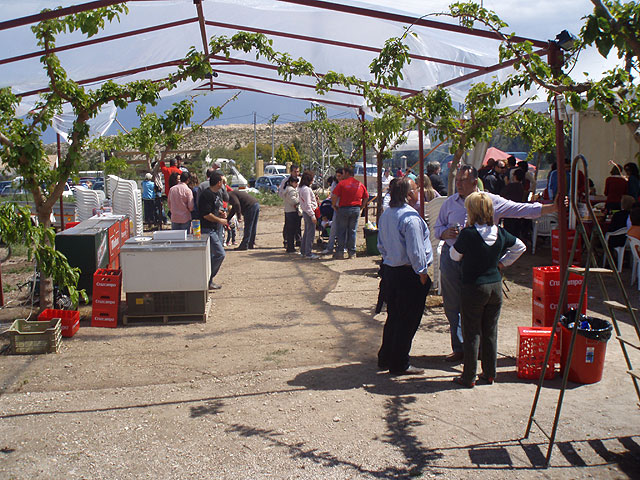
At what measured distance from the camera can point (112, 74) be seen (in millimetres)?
10469

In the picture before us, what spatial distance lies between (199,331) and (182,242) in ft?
4.03

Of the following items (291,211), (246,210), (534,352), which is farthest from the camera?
(246,210)

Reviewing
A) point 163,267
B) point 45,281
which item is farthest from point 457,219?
point 45,281

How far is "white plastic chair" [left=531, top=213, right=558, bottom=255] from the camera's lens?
12719mm

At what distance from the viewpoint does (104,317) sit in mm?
7785

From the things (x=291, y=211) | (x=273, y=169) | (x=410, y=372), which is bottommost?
(x=410, y=372)

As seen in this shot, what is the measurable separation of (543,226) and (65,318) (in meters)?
9.52

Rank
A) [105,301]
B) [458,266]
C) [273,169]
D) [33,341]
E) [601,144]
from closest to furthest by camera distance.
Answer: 1. [458,266]
2. [33,341]
3. [105,301]
4. [601,144]
5. [273,169]

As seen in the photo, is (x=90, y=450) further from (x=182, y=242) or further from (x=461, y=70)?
(x=461, y=70)

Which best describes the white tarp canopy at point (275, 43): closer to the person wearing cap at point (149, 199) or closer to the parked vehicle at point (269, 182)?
the person wearing cap at point (149, 199)

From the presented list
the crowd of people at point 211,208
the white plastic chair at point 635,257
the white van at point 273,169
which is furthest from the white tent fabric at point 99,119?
the white van at point 273,169

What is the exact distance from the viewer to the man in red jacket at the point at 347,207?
1235cm

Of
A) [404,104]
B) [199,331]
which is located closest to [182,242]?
[199,331]

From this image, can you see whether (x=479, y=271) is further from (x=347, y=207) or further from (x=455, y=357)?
(x=347, y=207)
